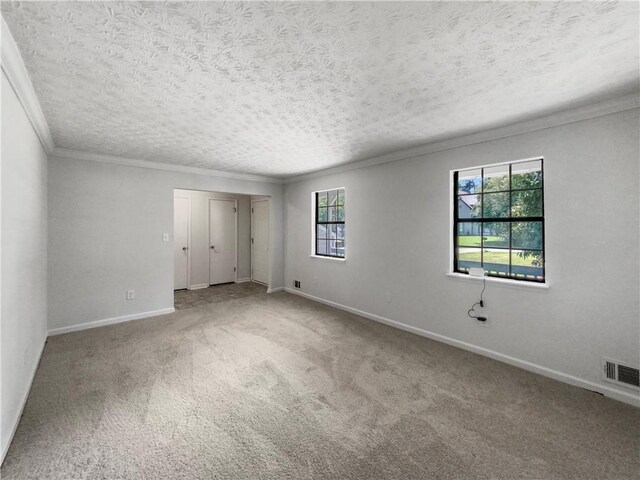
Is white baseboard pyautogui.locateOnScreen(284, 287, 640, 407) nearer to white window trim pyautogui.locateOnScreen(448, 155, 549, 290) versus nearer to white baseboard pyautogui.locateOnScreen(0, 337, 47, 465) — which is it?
white window trim pyautogui.locateOnScreen(448, 155, 549, 290)

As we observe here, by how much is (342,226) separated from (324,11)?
377 cm

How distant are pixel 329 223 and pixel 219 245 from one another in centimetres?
308

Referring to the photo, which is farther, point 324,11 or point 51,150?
point 51,150

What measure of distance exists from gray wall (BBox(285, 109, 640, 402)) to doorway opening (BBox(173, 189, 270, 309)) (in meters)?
3.33

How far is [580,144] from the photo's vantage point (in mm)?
2479

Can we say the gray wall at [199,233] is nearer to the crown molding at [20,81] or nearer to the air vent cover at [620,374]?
the crown molding at [20,81]

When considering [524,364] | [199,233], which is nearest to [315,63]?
[524,364]

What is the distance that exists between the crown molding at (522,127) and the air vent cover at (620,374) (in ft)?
6.79

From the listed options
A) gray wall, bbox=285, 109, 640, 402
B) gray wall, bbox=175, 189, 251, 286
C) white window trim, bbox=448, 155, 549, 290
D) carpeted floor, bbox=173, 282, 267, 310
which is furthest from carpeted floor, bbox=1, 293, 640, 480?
gray wall, bbox=175, 189, 251, 286

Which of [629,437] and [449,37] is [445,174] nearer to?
[449,37]

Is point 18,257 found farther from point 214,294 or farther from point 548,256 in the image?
point 548,256

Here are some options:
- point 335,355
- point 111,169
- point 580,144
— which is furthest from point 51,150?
point 580,144

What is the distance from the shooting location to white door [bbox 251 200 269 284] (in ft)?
22.3

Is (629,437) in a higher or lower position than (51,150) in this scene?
lower
